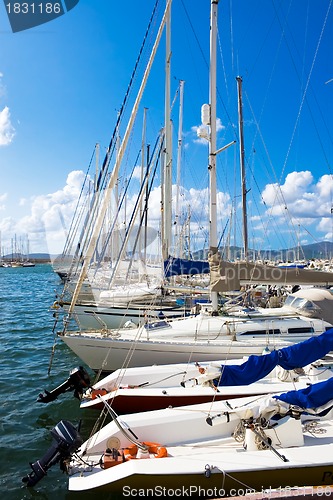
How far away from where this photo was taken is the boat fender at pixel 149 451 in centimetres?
532

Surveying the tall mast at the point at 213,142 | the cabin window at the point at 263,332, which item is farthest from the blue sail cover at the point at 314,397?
the tall mast at the point at 213,142

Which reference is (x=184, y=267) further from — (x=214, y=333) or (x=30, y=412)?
(x=30, y=412)

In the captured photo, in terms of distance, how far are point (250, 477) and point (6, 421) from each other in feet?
19.5

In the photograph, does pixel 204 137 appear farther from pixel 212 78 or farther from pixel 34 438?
pixel 34 438

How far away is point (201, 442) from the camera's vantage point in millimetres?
5785

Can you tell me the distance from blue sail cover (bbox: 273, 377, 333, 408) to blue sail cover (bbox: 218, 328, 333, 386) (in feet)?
4.33

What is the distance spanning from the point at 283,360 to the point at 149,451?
330 cm

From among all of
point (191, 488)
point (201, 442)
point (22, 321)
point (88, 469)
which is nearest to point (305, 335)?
point (201, 442)

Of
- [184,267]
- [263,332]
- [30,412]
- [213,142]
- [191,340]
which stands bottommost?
[30,412]

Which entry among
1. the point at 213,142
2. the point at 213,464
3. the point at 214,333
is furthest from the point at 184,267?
the point at 213,464

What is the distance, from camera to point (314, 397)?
19.1ft

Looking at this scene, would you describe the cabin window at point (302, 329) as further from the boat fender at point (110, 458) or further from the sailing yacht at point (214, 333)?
the boat fender at point (110, 458)

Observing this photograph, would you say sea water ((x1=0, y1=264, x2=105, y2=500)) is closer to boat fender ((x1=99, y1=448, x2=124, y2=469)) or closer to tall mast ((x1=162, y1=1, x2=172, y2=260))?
boat fender ((x1=99, y1=448, x2=124, y2=469))

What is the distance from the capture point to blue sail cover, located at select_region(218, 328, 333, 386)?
7.23 m
